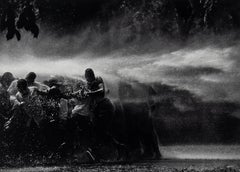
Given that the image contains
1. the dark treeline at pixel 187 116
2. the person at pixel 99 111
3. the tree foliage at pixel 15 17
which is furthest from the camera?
the dark treeline at pixel 187 116

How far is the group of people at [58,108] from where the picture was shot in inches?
472

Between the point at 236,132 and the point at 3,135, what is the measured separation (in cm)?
460

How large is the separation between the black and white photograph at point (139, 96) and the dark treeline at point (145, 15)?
2 cm

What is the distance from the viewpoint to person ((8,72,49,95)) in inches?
491

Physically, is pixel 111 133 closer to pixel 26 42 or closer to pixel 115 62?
pixel 115 62

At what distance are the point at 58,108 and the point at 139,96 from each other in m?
1.62

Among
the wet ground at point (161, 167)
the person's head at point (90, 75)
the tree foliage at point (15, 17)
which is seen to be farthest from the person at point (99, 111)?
the tree foliage at point (15, 17)

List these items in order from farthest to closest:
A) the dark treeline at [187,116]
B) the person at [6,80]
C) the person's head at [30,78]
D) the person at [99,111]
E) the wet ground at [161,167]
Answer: the person at [6,80] → the person's head at [30,78] → the dark treeline at [187,116] → the person at [99,111] → the wet ground at [161,167]

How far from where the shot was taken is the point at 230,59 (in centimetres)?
1203

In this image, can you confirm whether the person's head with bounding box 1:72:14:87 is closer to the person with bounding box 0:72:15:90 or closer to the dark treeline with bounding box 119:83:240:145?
the person with bounding box 0:72:15:90

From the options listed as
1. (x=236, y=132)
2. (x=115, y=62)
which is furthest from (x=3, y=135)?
(x=236, y=132)

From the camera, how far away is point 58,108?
1226 cm

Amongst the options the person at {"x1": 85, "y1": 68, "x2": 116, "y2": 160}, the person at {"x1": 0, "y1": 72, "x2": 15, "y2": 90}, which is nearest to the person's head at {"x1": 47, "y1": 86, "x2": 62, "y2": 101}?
the person at {"x1": 85, "y1": 68, "x2": 116, "y2": 160}

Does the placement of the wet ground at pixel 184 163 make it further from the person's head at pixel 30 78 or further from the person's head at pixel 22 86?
the person's head at pixel 30 78
